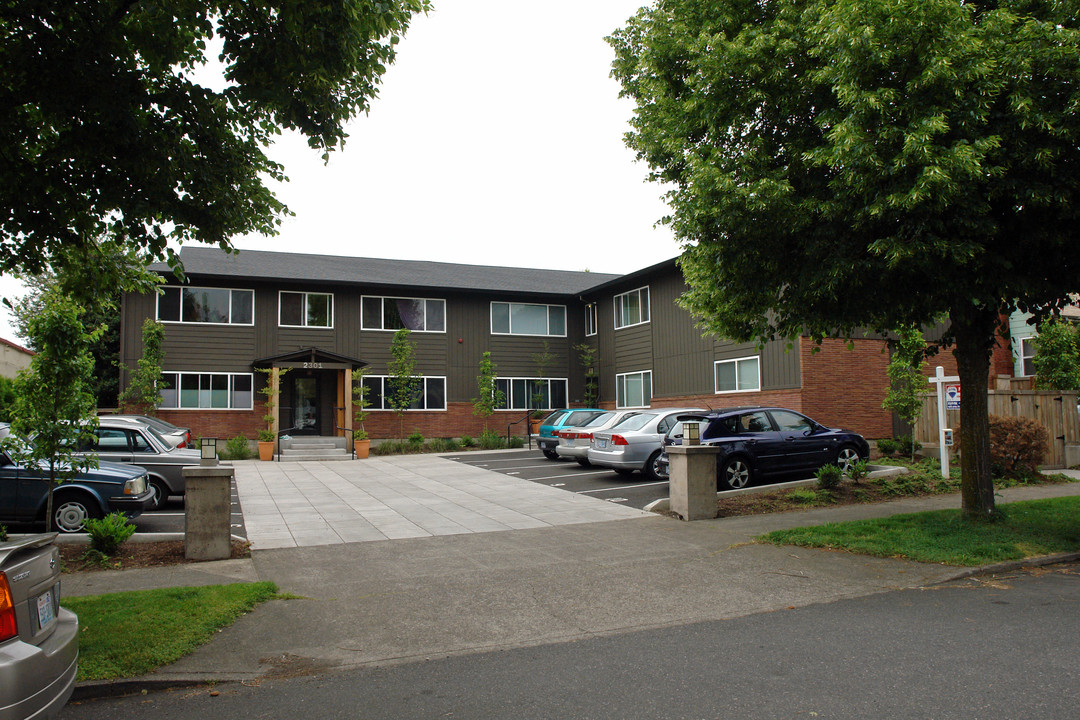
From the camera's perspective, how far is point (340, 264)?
101 ft

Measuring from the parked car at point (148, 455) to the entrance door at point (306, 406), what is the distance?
46.6 feet

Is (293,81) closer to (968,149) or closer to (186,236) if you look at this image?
(186,236)

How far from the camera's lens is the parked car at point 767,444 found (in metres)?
13.8

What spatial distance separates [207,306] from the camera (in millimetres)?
26344

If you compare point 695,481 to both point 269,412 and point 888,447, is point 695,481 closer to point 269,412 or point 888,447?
point 888,447

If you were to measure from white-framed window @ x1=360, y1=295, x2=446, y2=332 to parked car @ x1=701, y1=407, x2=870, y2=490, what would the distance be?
A: 16761 millimetres

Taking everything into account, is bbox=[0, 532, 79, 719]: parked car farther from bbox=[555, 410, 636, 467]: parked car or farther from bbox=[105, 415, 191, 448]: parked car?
bbox=[555, 410, 636, 467]: parked car

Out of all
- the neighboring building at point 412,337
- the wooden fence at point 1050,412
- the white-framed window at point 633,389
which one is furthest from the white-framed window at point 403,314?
the wooden fence at point 1050,412

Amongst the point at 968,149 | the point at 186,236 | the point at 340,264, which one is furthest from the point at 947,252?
the point at 340,264

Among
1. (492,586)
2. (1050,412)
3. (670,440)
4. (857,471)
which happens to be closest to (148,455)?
(492,586)

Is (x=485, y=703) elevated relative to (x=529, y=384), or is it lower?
lower

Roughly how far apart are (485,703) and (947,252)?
21.1 ft

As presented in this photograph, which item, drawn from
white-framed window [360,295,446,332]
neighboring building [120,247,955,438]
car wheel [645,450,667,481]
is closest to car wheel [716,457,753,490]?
car wheel [645,450,667,481]

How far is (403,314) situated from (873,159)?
22913 mm
